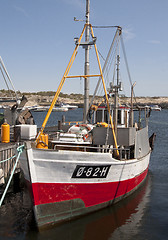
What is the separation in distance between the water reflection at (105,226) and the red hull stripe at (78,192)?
69 cm

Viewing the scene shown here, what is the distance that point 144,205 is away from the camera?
1377cm

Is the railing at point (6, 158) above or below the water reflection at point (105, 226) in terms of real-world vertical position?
above

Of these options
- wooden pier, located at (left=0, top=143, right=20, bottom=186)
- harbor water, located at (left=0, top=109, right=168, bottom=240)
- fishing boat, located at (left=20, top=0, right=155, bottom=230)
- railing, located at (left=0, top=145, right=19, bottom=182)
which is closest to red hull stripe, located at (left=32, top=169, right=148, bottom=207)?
fishing boat, located at (left=20, top=0, right=155, bottom=230)

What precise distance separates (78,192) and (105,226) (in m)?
1.97

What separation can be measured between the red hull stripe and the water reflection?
689mm

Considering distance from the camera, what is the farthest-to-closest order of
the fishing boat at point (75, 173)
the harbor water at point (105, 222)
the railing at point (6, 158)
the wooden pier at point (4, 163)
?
the railing at point (6, 158) < the wooden pier at point (4, 163) < the harbor water at point (105, 222) < the fishing boat at point (75, 173)

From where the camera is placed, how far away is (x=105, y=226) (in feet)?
36.3

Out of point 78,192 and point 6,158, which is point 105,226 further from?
point 6,158

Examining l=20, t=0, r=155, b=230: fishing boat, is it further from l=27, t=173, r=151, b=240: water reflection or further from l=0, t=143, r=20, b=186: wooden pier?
l=0, t=143, r=20, b=186: wooden pier

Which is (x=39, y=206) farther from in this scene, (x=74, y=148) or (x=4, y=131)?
(x=4, y=131)

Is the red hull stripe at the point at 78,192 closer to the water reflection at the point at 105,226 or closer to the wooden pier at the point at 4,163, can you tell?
the water reflection at the point at 105,226

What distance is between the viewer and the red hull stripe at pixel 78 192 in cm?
1008

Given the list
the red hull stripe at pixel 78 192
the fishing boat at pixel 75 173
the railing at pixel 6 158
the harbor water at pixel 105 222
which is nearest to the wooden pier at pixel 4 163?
the railing at pixel 6 158

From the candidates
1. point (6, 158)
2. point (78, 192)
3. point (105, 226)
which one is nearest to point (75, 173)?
point (78, 192)
